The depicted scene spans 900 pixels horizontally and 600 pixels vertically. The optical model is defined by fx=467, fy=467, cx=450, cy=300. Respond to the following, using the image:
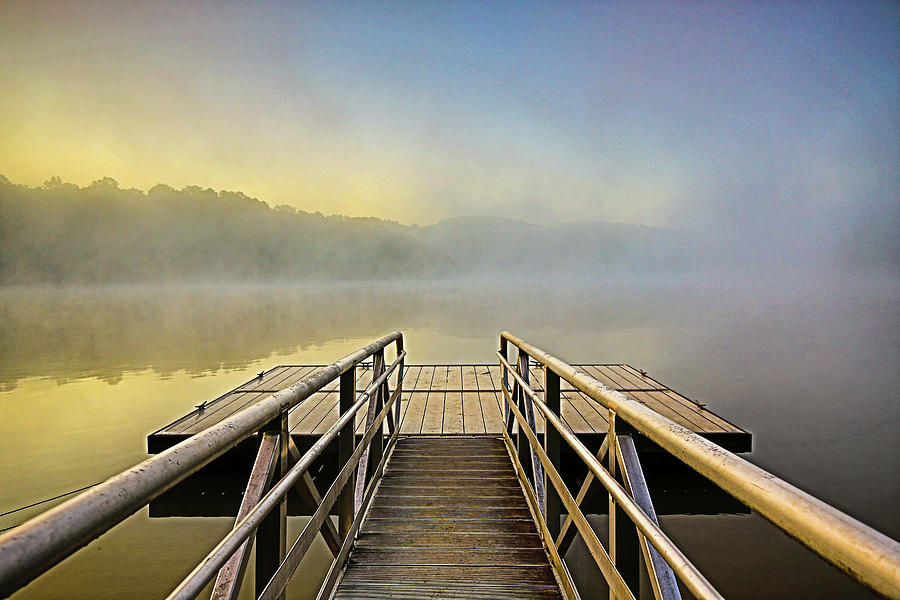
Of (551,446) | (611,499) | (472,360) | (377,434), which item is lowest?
(472,360)

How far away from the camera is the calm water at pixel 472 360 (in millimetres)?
4559

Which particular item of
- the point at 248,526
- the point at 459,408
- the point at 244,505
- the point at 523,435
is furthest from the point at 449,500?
the point at 459,408

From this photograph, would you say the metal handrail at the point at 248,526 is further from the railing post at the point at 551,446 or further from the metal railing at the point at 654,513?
the railing post at the point at 551,446

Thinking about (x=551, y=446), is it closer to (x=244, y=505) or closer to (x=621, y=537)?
(x=621, y=537)

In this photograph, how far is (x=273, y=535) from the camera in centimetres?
129

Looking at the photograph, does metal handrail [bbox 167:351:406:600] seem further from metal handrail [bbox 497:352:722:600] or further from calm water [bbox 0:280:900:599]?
calm water [bbox 0:280:900:599]

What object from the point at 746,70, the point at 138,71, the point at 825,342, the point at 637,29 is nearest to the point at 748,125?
the point at 746,70

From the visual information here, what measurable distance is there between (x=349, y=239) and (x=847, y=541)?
169375mm

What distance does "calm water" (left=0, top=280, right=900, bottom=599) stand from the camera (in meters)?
4.56

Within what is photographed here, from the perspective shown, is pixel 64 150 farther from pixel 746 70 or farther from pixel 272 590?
pixel 746 70

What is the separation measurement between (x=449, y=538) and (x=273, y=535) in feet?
4.63

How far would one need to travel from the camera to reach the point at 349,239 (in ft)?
540

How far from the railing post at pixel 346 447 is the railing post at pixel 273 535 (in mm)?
825

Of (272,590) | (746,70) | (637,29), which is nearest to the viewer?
(272,590)
